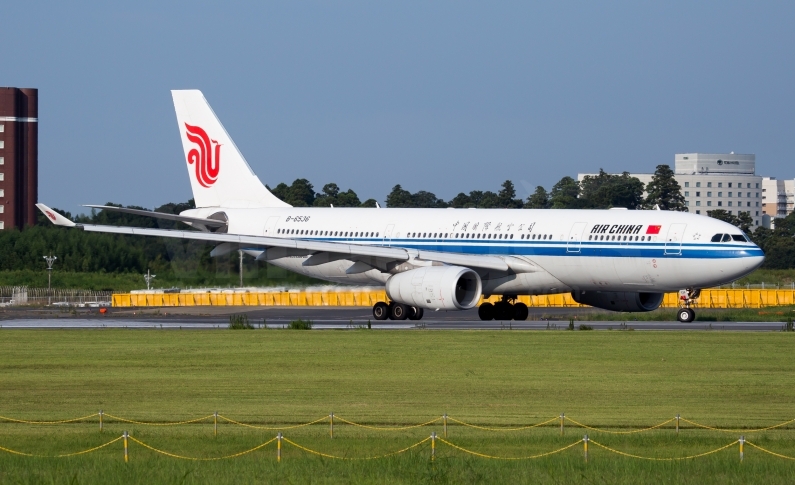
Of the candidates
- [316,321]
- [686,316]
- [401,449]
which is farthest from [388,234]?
[401,449]

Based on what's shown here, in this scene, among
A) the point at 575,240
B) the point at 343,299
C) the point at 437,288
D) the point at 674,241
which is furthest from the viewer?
the point at 343,299

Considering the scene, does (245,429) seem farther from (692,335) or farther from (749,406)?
(692,335)

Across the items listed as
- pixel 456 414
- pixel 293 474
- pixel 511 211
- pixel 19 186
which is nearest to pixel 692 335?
pixel 511 211

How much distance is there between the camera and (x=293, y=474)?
17.0 meters

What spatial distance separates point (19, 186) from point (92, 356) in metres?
105

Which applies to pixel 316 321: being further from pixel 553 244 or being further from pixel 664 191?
pixel 664 191

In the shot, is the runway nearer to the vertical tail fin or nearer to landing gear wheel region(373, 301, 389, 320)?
landing gear wheel region(373, 301, 389, 320)

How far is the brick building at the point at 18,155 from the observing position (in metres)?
129

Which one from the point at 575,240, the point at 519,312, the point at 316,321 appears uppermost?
the point at 575,240

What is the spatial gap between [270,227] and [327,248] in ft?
23.8

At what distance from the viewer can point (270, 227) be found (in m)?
52.4

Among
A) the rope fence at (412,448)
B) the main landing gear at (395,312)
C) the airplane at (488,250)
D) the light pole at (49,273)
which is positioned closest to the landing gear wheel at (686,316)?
the airplane at (488,250)

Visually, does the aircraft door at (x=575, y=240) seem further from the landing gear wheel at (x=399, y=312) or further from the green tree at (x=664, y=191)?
the green tree at (x=664, y=191)

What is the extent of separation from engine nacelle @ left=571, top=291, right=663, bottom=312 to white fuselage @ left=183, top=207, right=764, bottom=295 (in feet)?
5.79
